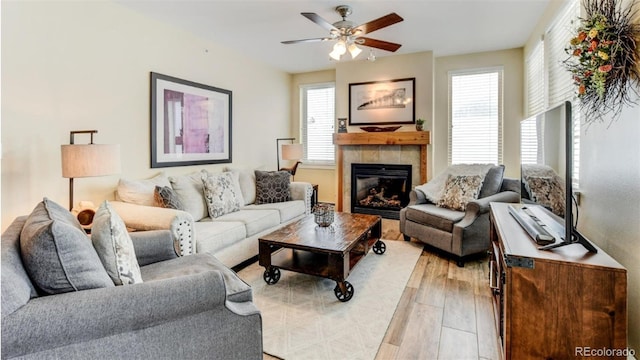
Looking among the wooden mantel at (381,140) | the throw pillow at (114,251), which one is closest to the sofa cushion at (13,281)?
the throw pillow at (114,251)

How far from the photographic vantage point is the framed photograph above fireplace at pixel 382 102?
16.4ft

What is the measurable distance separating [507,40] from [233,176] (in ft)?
13.2

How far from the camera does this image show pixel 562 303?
1404 millimetres

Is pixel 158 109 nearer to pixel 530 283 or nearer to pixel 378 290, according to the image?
pixel 378 290

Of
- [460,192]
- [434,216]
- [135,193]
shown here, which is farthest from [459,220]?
[135,193]

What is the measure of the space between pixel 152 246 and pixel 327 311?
1272 mm

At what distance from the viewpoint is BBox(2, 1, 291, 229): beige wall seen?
7.86 ft

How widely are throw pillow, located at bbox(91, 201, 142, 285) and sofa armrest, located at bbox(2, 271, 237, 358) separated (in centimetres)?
26

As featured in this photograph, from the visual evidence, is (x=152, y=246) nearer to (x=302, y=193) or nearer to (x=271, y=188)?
(x=271, y=188)

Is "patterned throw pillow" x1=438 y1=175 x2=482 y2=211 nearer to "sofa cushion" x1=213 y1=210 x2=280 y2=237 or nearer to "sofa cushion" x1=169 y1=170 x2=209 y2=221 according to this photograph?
"sofa cushion" x1=213 y1=210 x2=280 y2=237

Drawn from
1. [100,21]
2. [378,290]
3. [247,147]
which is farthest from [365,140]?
[100,21]

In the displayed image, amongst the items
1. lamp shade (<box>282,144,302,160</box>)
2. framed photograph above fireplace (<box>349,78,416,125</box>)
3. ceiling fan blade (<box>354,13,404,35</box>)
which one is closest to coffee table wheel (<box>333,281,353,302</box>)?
ceiling fan blade (<box>354,13,404,35</box>)

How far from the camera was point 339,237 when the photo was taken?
106 inches

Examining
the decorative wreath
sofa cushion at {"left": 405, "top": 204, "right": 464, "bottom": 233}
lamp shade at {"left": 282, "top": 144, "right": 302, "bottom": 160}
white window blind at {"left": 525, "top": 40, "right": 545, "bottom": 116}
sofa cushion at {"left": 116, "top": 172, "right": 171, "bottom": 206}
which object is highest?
white window blind at {"left": 525, "top": 40, "right": 545, "bottom": 116}
